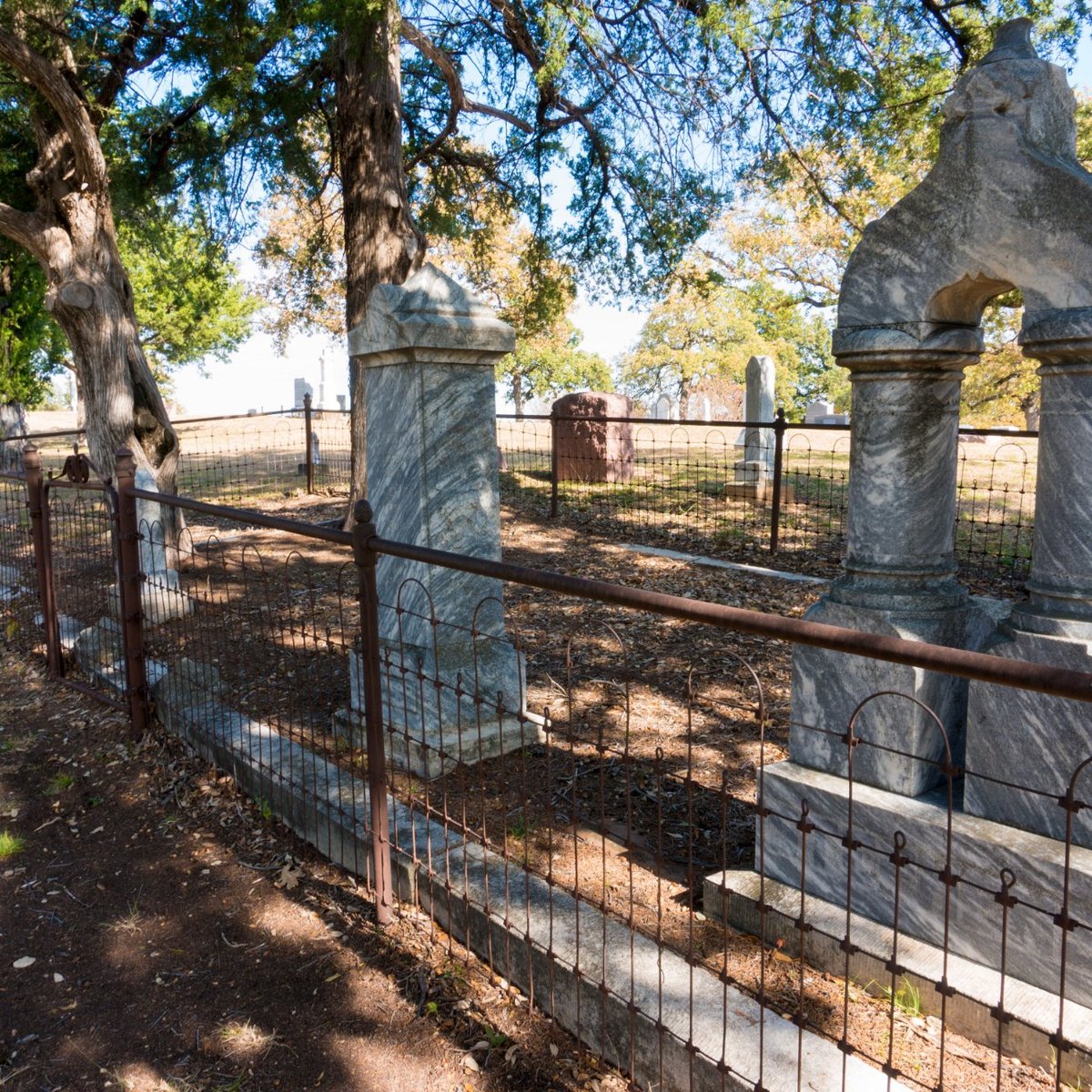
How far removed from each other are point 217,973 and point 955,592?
8.87 feet

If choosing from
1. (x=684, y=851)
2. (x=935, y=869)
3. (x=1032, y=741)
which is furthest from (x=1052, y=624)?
(x=684, y=851)

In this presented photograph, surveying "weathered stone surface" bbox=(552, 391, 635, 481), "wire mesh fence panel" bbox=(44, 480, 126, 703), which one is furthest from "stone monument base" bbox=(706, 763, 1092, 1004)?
"weathered stone surface" bbox=(552, 391, 635, 481)

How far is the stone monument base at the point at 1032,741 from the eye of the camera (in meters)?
2.52

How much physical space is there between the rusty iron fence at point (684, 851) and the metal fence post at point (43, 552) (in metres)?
0.96

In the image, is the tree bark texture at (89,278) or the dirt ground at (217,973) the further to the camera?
the tree bark texture at (89,278)

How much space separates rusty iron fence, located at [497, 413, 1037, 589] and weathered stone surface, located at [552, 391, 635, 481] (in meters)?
0.02

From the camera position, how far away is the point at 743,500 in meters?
12.3

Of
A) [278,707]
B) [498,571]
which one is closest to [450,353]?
[498,571]

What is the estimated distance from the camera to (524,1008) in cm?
280

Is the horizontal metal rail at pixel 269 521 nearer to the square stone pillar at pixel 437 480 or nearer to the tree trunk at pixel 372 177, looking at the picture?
the square stone pillar at pixel 437 480

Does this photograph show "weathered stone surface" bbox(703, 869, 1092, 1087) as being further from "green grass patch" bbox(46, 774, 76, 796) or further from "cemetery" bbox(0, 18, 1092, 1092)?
"green grass patch" bbox(46, 774, 76, 796)

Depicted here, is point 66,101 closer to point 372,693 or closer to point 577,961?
point 372,693

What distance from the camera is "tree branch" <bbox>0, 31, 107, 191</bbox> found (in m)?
6.54

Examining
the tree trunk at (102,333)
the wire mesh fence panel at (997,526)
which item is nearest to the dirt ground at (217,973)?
the wire mesh fence panel at (997,526)
